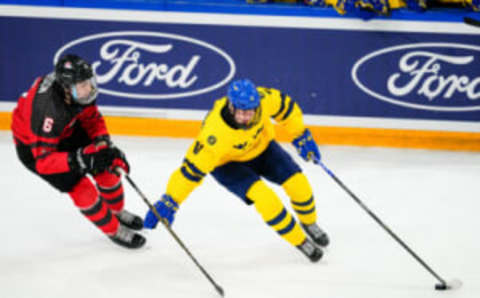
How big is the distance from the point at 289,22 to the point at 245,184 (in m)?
1.83

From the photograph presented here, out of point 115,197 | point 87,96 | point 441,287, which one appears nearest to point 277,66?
point 115,197

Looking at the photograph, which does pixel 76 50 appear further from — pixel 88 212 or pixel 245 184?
pixel 245 184

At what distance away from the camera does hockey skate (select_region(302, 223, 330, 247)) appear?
3229 millimetres

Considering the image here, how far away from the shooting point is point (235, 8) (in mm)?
4266

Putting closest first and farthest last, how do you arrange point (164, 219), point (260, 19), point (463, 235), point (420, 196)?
point (164, 219) → point (463, 235) → point (420, 196) → point (260, 19)

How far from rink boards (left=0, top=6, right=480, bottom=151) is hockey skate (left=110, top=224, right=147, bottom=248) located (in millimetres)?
1489

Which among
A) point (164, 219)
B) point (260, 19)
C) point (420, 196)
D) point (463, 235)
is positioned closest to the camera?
point (164, 219)

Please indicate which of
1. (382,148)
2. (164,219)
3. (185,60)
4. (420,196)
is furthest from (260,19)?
(164,219)

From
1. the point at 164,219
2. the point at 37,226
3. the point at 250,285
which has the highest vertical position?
the point at 164,219

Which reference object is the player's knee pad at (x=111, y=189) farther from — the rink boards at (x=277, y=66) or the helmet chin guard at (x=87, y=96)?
the rink boards at (x=277, y=66)

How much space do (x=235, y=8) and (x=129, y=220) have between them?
181cm

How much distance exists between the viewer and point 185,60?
14.6 feet

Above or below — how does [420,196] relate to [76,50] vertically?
below

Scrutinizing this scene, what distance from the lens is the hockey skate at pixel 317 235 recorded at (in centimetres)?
323
